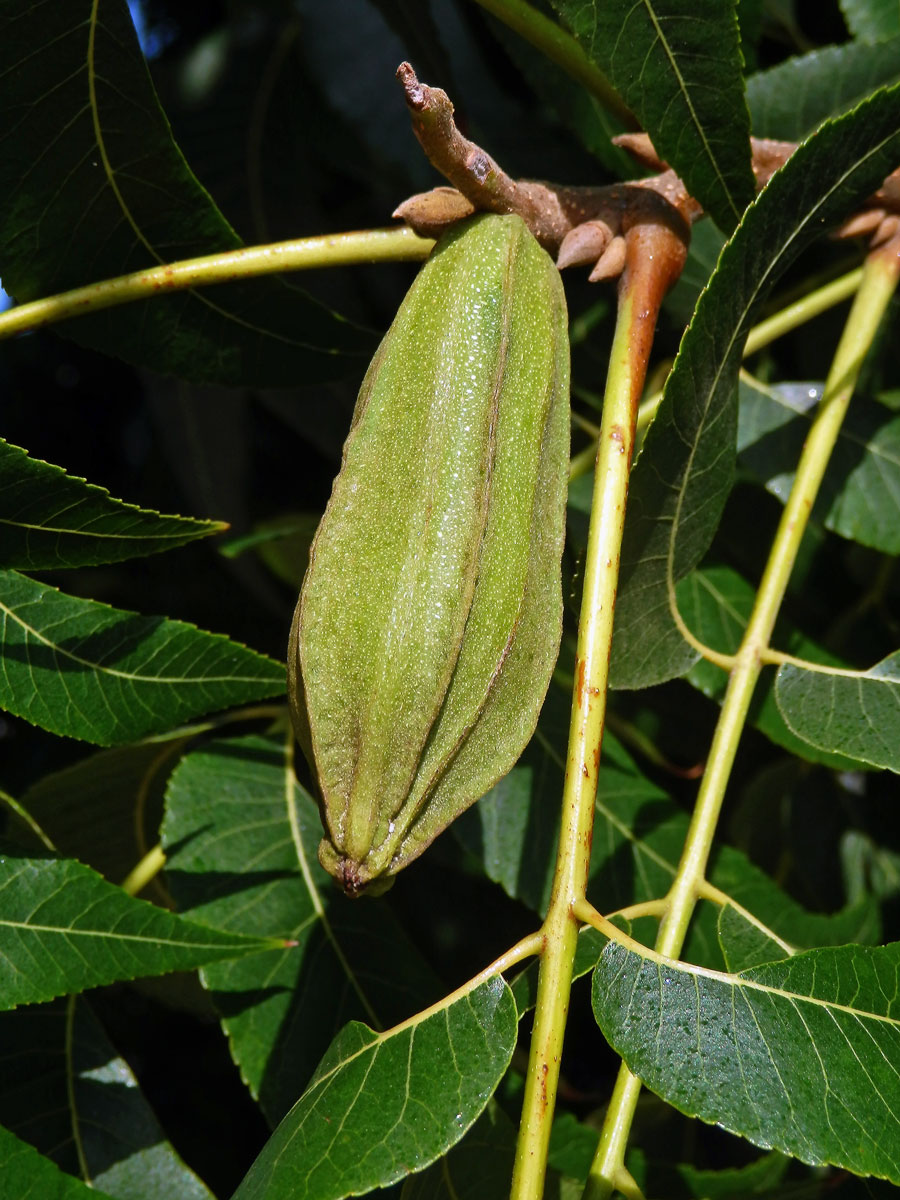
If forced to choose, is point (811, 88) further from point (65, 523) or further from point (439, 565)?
point (65, 523)

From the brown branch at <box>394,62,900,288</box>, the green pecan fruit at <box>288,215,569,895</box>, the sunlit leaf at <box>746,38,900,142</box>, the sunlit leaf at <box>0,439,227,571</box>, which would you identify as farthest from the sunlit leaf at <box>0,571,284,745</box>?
the sunlit leaf at <box>746,38,900,142</box>

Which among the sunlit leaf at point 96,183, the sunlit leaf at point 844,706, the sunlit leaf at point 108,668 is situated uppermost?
the sunlit leaf at point 96,183

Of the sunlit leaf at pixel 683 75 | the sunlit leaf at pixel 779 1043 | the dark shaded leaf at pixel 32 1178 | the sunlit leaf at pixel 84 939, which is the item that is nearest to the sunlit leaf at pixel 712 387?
the sunlit leaf at pixel 683 75

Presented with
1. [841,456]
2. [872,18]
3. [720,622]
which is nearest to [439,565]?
[720,622]

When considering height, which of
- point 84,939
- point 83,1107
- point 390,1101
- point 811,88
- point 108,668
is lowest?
point 83,1107

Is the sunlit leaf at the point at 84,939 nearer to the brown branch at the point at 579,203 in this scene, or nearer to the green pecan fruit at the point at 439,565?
the green pecan fruit at the point at 439,565

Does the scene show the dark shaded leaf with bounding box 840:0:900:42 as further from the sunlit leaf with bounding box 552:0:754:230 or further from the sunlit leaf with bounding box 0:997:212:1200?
the sunlit leaf with bounding box 0:997:212:1200

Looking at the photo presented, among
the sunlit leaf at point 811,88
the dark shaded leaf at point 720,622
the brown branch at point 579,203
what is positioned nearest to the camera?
the brown branch at point 579,203
